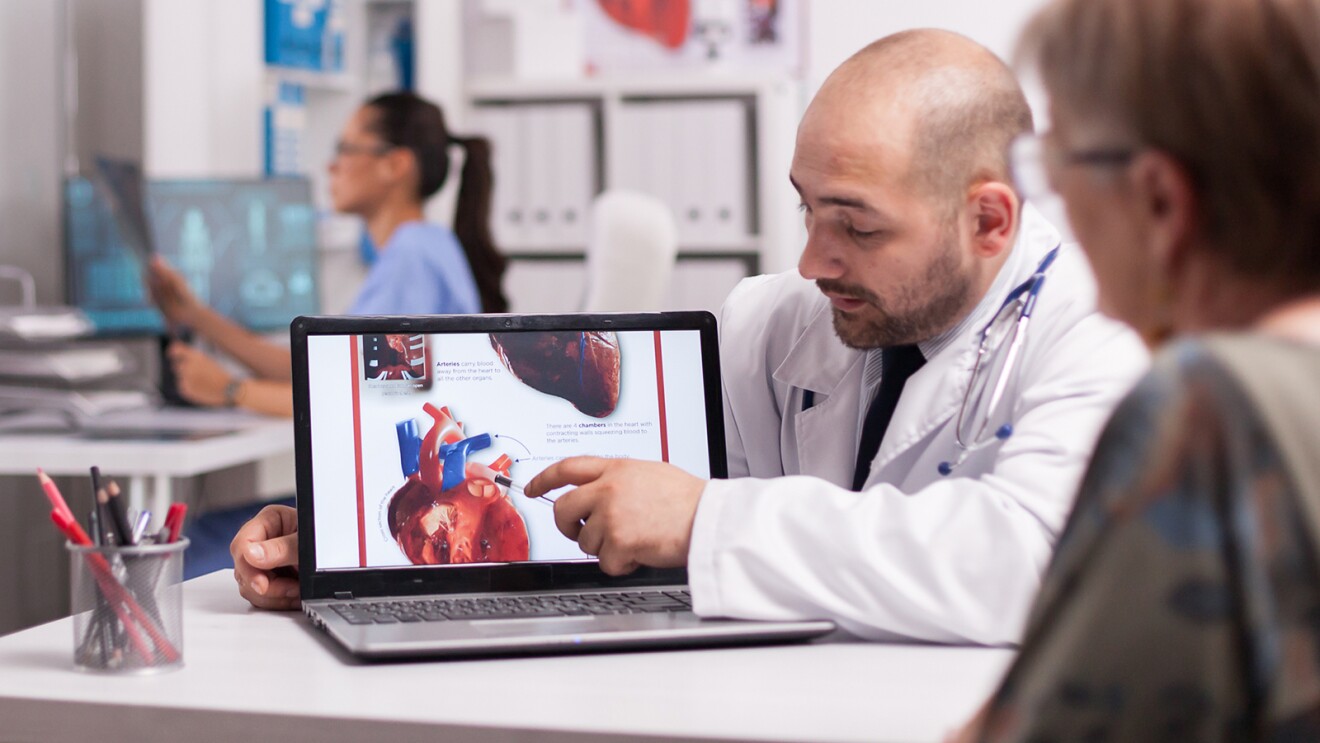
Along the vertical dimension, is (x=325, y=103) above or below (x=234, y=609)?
above

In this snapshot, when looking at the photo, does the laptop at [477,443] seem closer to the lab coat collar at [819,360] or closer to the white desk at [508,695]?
the white desk at [508,695]

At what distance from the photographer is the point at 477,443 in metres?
1.13

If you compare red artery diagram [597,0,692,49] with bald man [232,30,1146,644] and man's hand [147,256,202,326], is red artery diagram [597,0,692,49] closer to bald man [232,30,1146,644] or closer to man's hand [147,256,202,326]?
man's hand [147,256,202,326]

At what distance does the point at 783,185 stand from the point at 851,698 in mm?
3074

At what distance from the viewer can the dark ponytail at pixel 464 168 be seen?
3158 mm

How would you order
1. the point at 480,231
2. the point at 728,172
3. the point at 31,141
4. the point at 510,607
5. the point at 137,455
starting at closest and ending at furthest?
the point at 510,607
the point at 137,455
the point at 31,141
the point at 480,231
the point at 728,172

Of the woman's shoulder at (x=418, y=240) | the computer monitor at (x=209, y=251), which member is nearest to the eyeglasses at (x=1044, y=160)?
the woman's shoulder at (x=418, y=240)

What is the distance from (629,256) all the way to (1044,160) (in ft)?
7.92

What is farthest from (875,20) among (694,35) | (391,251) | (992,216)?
(992,216)

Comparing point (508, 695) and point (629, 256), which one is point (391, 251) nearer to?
point (629, 256)

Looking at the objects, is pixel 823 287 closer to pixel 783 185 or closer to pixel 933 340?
pixel 933 340

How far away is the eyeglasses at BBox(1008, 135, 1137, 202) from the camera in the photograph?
2.01 ft

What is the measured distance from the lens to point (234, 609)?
3.73 feet

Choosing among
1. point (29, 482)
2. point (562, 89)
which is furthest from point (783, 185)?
point (29, 482)
